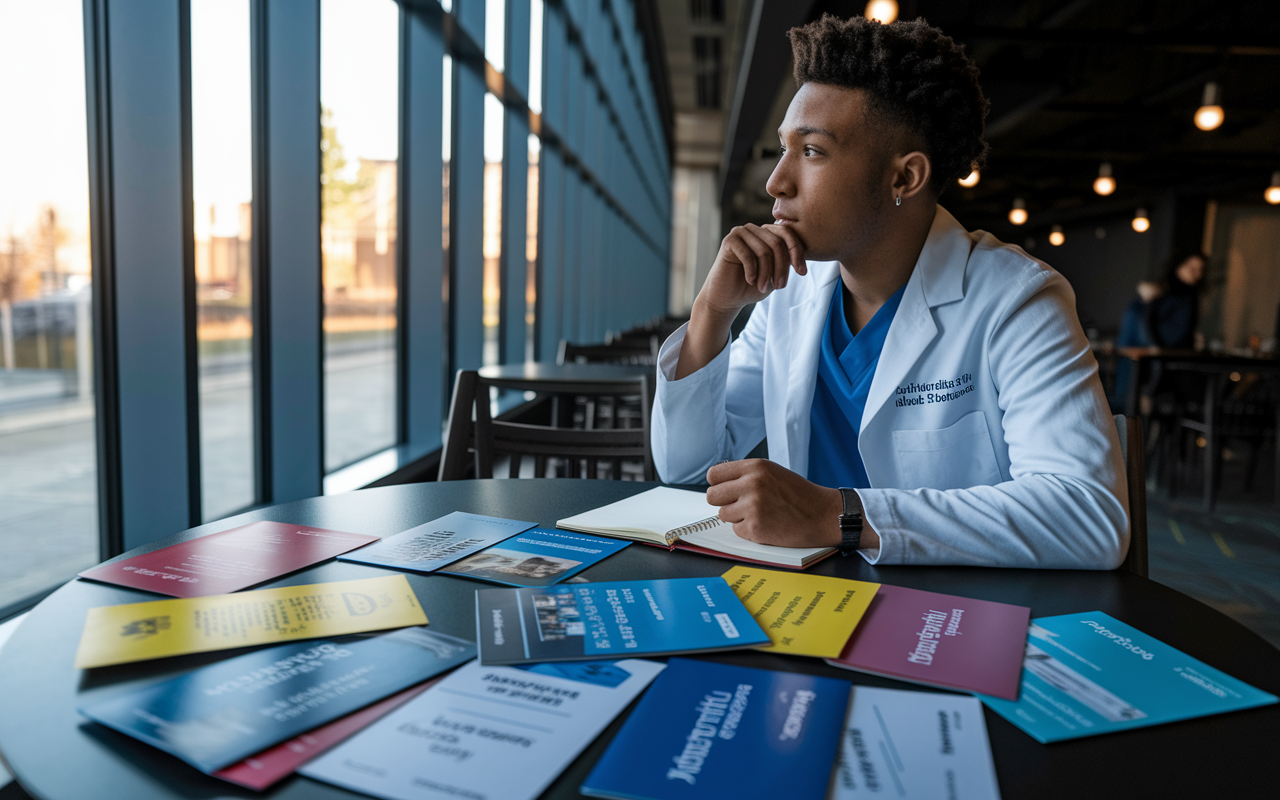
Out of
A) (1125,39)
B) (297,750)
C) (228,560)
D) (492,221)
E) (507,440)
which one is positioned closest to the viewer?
(297,750)

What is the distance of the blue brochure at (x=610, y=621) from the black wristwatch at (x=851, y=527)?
20 cm

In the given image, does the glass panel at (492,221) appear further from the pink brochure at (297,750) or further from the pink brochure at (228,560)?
the pink brochure at (297,750)

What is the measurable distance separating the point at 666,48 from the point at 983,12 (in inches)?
332

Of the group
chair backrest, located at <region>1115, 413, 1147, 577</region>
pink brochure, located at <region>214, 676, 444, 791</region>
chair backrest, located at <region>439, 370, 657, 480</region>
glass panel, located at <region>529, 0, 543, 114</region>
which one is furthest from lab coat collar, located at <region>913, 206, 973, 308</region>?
glass panel, located at <region>529, 0, 543, 114</region>

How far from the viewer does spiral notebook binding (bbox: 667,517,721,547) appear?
97cm

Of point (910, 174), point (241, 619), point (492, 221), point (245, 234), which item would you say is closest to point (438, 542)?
point (241, 619)

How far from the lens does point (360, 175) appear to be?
340 centimetres

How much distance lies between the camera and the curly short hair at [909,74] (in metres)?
1.34

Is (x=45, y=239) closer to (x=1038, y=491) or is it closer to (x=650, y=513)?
(x=650, y=513)

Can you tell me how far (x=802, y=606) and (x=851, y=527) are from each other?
Answer: 203 mm

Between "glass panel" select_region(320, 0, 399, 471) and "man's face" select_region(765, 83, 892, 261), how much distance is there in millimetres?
1854

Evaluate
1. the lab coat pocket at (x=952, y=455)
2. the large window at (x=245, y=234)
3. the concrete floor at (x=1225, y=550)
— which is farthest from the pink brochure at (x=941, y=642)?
the concrete floor at (x=1225, y=550)

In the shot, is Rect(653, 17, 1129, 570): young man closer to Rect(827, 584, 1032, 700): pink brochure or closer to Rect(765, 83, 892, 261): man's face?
Rect(765, 83, 892, 261): man's face

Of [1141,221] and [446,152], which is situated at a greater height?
[1141,221]
